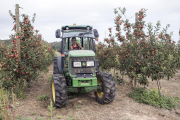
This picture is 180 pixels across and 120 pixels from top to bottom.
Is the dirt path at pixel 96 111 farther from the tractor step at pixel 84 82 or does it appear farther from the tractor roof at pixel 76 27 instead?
the tractor roof at pixel 76 27

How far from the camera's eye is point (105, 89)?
4930 millimetres

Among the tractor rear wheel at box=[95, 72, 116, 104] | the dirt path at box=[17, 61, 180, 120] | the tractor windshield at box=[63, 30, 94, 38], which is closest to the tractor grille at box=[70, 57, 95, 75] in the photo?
the tractor rear wheel at box=[95, 72, 116, 104]

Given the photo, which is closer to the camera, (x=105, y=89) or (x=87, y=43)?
(x=105, y=89)

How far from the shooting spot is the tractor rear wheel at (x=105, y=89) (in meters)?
4.92

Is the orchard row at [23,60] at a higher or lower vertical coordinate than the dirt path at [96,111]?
higher

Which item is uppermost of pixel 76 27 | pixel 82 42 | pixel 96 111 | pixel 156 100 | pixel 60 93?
pixel 76 27

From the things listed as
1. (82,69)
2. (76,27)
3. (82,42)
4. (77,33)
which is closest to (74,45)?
(82,42)

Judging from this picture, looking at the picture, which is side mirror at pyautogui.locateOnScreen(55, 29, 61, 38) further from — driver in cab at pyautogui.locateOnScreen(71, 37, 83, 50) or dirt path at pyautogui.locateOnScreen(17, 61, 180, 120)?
dirt path at pyautogui.locateOnScreen(17, 61, 180, 120)

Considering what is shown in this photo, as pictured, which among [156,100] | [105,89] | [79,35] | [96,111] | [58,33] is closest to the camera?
[96,111]

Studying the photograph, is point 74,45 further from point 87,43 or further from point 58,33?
point 58,33

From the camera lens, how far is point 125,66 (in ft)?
22.5

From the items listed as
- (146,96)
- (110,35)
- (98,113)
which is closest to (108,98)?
(98,113)

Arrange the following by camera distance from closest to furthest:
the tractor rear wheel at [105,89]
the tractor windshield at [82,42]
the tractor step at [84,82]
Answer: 1. the tractor step at [84,82]
2. the tractor rear wheel at [105,89]
3. the tractor windshield at [82,42]

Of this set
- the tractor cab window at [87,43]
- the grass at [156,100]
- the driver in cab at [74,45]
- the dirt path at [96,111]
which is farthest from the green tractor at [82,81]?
the grass at [156,100]
